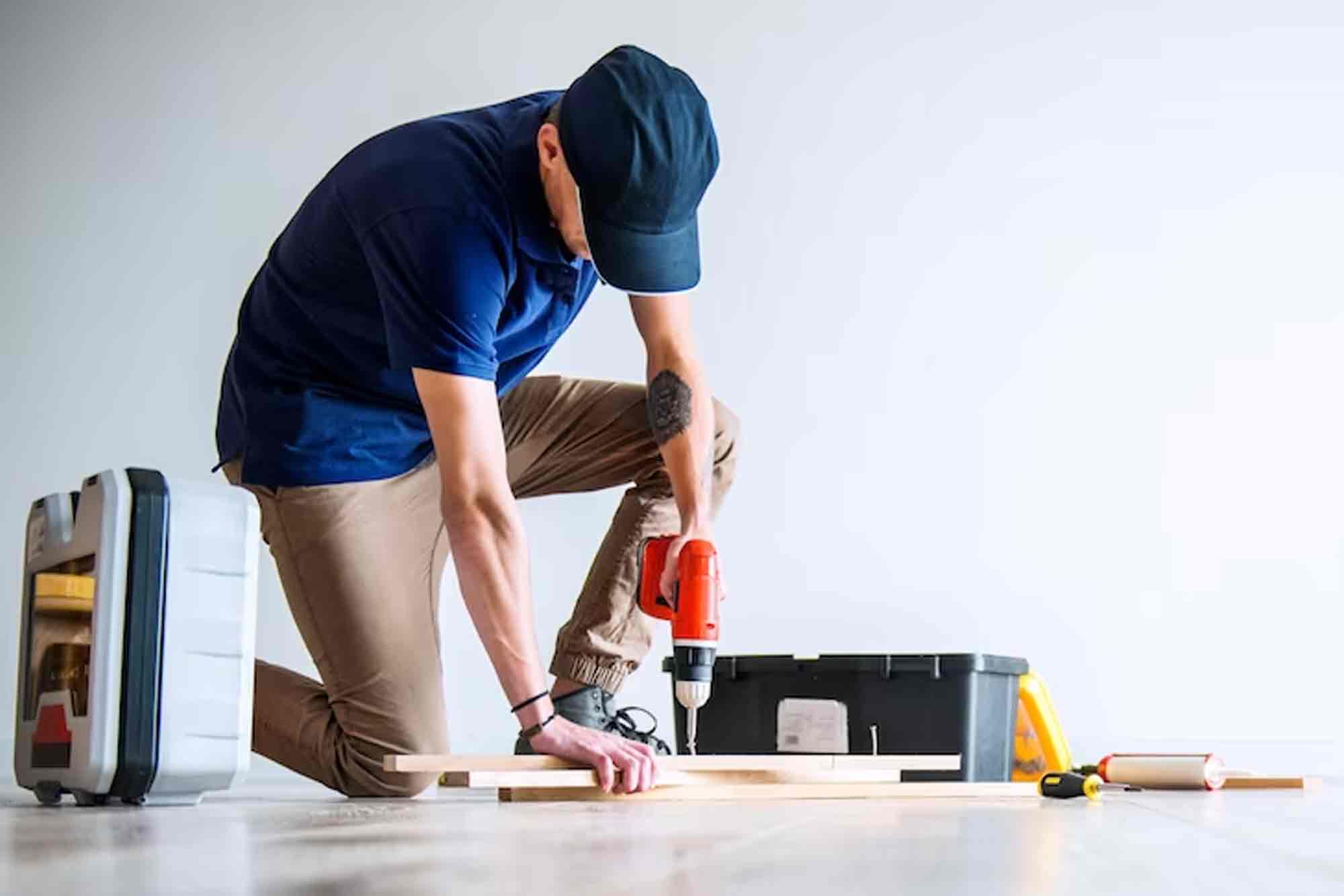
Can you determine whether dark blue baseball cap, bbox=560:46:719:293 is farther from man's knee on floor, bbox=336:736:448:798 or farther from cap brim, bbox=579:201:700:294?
man's knee on floor, bbox=336:736:448:798

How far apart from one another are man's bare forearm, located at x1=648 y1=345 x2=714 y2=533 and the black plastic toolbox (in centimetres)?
39

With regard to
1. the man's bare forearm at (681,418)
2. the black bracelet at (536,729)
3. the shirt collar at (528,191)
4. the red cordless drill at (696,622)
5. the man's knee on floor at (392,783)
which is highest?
the shirt collar at (528,191)

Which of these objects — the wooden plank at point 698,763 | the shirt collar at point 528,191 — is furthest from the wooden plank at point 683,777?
the shirt collar at point 528,191

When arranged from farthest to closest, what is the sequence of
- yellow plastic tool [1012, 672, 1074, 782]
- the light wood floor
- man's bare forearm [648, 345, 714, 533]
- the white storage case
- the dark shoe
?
yellow plastic tool [1012, 672, 1074, 782], the dark shoe, man's bare forearm [648, 345, 714, 533], the white storage case, the light wood floor

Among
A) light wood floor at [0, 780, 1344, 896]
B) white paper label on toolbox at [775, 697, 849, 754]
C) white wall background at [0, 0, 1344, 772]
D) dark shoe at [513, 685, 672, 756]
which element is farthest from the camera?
white wall background at [0, 0, 1344, 772]

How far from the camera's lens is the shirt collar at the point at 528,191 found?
7.88 ft

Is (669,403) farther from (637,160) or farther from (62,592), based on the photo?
(62,592)

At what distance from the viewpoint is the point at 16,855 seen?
1361 mm

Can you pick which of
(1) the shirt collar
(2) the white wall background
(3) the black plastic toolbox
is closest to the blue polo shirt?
(1) the shirt collar

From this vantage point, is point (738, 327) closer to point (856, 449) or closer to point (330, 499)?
point (856, 449)

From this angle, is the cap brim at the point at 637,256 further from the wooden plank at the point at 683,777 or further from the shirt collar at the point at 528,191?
the wooden plank at the point at 683,777

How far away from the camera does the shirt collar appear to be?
2400mm

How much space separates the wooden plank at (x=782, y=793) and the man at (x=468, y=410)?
79 mm

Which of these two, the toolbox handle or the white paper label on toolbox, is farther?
the white paper label on toolbox
